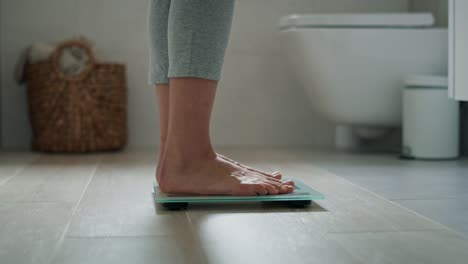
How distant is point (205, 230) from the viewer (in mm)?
1144

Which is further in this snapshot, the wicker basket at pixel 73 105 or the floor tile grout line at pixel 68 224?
the wicker basket at pixel 73 105

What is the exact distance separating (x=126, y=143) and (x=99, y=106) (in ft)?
0.71

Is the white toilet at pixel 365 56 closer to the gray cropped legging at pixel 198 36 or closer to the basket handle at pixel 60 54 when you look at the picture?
the basket handle at pixel 60 54

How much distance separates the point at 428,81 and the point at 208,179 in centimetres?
127

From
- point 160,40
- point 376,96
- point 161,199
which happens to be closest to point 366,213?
point 161,199

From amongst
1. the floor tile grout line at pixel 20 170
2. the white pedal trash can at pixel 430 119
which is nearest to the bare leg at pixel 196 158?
the floor tile grout line at pixel 20 170

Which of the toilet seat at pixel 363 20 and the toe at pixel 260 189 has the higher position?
the toilet seat at pixel 363 20

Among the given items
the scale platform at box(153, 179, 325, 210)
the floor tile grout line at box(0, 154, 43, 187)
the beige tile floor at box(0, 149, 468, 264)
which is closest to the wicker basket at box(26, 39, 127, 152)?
the floor tile grout line at box(0, 154, 43, 187)

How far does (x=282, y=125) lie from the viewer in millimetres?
2979

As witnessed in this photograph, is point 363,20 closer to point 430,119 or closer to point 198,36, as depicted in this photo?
point 430,119

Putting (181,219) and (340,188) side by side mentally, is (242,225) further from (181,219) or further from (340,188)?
(340,188)

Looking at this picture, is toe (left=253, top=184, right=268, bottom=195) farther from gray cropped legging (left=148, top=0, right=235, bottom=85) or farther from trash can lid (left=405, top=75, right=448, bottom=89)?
trash can lid (left=405, top=75, right=448, bottom=89)

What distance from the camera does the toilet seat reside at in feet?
7.99

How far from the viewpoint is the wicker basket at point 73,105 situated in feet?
8.57
